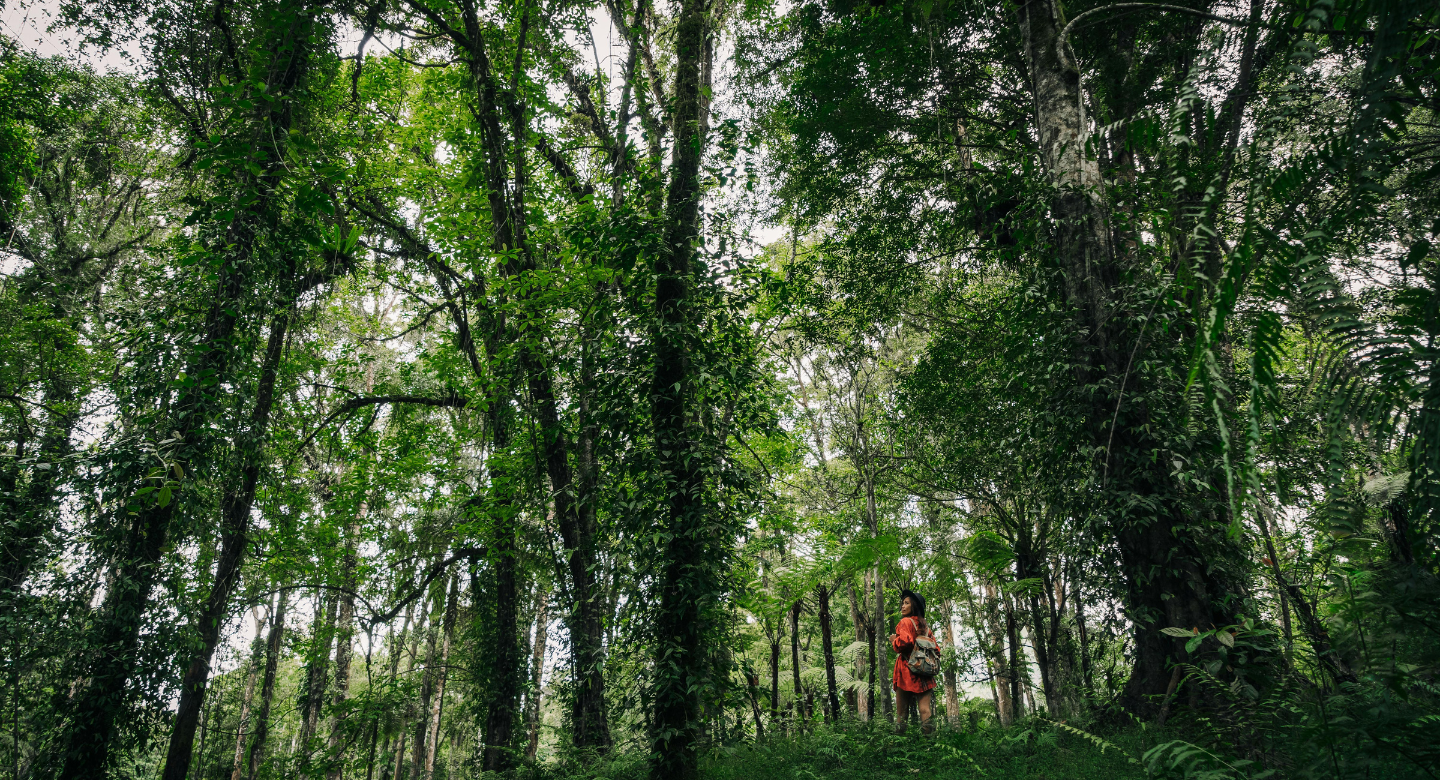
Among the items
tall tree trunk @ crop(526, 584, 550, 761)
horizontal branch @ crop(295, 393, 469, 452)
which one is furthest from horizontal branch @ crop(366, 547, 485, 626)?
horizontal branch @ crop(295, 393, 469, 452)

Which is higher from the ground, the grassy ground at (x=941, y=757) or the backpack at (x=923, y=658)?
the backpack at (x=923, y=658)

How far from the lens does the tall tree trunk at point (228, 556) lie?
662 centimetres

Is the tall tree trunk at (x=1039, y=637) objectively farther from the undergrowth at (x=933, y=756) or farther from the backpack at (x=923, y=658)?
the undergrowth at (x=933, y=756)

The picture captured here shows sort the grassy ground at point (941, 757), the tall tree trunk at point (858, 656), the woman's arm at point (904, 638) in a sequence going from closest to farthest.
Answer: the grassy ground at point (941, 757)
the woman's arm at point (904, 638)
the tall tree trunk at point (858, 656)

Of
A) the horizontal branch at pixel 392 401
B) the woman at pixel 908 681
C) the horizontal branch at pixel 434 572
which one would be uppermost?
the horizontal branch at pixel 392 401

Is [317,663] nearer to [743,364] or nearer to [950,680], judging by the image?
[743,364]

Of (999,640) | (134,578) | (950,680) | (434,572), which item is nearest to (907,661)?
(134,578)

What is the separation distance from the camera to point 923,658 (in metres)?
6.84

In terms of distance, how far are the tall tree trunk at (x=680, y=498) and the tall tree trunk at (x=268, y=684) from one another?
10.1m

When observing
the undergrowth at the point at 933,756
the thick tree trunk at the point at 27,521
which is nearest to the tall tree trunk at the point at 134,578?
the thick tree trunk at the point at 27,521

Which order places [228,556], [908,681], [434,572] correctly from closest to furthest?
1. [908,681]
2. [228,556]
3. [434,572]

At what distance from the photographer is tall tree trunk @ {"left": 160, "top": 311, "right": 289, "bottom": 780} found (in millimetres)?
6621

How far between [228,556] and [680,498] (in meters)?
6.06

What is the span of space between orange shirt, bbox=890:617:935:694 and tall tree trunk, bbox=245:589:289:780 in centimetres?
1058
